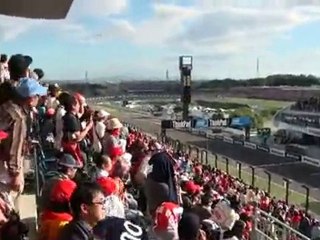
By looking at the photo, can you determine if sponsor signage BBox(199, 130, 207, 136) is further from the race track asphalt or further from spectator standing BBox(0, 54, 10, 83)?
spectator standing BBox(0, 54, 10, 83)

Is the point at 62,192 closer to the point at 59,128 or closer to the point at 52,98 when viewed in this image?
the point at 59,128

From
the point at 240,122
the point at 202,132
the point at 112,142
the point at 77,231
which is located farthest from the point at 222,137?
the point at 77,231

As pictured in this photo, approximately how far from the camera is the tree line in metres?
101

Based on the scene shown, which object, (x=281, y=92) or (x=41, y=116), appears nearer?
(x=41, y=116)

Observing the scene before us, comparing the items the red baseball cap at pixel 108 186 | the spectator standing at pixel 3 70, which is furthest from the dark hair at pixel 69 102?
the red baseball cap at pixel 108 186

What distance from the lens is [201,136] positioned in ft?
172

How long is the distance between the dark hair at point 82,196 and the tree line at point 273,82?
3858 inches

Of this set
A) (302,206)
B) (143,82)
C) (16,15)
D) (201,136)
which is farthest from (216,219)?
(143,82)

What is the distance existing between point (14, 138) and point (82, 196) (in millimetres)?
841

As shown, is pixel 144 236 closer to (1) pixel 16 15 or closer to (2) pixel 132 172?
(2) pixel 132 172

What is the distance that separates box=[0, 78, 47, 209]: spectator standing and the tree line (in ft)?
319

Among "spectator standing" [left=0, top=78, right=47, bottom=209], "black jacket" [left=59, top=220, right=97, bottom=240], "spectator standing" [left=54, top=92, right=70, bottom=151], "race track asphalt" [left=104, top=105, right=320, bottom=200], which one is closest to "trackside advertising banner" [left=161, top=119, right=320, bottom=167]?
"race track asphalt" [left=104, top=105, right=320, bottom=200]

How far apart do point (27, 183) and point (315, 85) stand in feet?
310

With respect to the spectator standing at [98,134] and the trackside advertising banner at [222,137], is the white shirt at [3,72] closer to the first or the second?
the spectator standing at [98,134]
